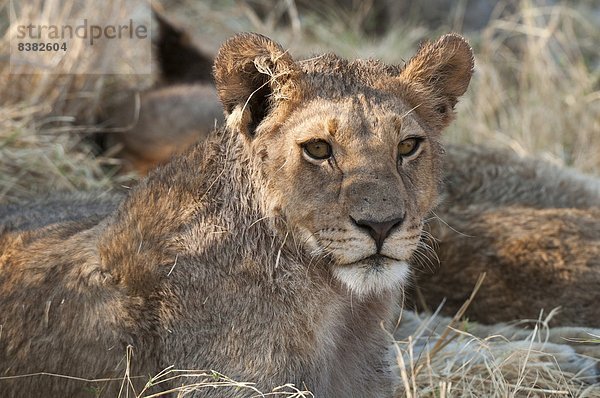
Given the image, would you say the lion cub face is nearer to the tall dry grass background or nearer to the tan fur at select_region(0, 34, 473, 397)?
the tan fur at select_region(0, 34, 473, 397)

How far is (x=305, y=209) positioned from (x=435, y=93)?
3.05 feet

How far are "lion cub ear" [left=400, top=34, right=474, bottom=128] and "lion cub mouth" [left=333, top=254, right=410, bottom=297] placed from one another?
0.87m

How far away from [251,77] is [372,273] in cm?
96

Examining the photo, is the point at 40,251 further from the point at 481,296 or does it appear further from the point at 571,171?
the point at 571,171

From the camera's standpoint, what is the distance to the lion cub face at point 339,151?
396 cm

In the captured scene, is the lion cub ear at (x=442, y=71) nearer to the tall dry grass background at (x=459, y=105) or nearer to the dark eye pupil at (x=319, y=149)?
the dark eye pupil at (x=319, y=149)

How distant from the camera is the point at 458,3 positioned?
12664mm

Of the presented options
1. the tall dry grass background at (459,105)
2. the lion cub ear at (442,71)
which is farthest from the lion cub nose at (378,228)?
the lion cub ear at (442,71)

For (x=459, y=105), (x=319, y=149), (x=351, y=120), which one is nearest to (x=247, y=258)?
(x=319, y=149)

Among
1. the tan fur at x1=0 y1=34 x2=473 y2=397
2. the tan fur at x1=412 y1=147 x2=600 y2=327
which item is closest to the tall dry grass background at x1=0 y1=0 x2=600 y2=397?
the tan fur at x1=0 y1=34 x2=473 y2=397

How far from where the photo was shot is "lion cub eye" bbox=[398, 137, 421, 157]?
4205mm

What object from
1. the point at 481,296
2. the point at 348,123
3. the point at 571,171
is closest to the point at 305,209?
the point at 348,123

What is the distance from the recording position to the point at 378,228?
389 centimetres

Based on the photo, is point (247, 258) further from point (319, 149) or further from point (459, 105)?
point (459, 105)
